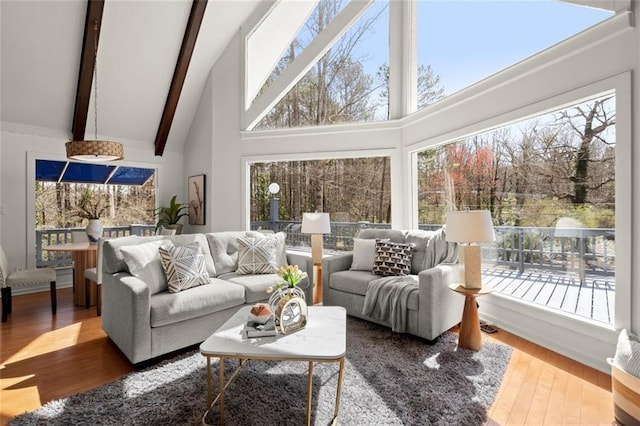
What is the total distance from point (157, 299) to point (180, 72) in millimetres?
4246

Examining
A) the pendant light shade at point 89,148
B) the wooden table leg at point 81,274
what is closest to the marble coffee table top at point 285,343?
the pendant light shade at point 89,148

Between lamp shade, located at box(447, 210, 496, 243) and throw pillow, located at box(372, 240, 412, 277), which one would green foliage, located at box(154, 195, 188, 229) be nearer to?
throw pillow, located at box(372, 240, 412, 277)

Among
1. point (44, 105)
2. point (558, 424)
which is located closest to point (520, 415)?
point (558, 424)

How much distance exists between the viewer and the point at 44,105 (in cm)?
492

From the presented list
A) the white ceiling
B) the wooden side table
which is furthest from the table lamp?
the white ceiling

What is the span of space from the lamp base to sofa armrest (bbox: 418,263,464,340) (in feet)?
0.64

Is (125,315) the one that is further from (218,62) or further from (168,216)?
(218,62)

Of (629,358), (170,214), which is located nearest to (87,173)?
(170,214)

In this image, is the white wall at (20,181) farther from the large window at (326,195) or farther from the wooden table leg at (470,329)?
the wooden table leg at (470,329)

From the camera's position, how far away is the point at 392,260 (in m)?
3.55

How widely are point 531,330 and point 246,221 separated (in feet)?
14.1

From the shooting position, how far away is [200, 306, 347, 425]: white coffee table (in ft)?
5.85

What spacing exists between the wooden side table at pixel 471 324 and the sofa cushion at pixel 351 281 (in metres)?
0.93

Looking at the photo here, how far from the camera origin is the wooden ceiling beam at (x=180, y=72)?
495 centimetres
